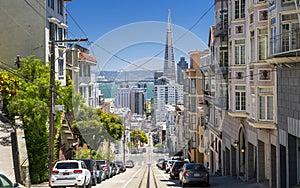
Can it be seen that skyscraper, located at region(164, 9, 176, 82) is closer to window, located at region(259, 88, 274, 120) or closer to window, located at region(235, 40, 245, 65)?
window, located at region(235, 40, 245, 65)

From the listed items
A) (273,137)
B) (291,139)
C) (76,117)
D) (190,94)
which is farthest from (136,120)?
(291,139)

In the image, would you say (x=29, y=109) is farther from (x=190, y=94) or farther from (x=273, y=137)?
(x=190, y=94)

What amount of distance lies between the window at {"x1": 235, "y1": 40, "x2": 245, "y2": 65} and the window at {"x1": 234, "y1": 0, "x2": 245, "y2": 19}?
5.35ft

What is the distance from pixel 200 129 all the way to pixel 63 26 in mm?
23962

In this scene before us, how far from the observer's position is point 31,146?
26.2 meters

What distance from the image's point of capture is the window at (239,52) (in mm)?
28536

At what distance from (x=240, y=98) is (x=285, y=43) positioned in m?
10.1

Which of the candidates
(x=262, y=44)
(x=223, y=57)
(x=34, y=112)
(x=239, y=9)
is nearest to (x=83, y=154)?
(x=223, y=57)

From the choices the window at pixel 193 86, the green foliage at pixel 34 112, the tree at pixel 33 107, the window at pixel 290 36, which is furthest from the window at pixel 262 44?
the window at pixel 193 86

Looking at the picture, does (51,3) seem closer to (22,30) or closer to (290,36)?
(22,30)

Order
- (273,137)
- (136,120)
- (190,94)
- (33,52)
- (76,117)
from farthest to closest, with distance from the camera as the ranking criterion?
1. (190,94)
2. (136,120)
3. (76,117)
4. (33,52)
5. (273,137)

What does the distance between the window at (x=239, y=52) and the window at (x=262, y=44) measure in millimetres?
5149

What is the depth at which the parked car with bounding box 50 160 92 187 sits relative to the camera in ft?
65.0

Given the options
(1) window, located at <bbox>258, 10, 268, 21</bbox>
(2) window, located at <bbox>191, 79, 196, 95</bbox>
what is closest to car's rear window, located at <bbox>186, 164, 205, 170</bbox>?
(1) window, located at <bbox>258, 10, 268, 21</bbox>
